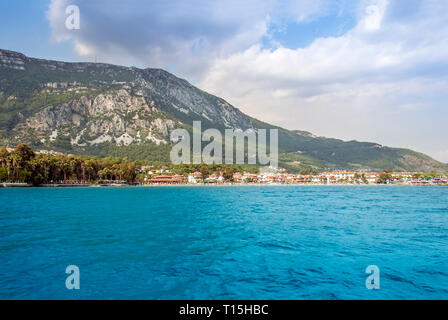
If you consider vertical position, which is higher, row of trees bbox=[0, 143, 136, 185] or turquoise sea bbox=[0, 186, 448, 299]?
row of trees bbox=[0, 143, 136, 185]

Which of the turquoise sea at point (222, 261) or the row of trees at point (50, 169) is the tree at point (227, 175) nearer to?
the row of trees at point (50, 169)

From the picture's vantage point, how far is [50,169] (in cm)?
11538

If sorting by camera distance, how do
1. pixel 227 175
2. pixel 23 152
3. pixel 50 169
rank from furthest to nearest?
pixel 227 175 → pixel 50 169 → pixel 23 152

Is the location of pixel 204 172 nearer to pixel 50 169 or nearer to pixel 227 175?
pixel 227 175

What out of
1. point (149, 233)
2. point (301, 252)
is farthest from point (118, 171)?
point (301, 252)

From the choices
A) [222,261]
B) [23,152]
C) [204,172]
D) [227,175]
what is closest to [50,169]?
[23,152]

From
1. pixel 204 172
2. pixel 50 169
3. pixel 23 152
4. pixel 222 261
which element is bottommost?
pixel 222 261

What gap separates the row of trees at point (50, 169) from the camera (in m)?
101

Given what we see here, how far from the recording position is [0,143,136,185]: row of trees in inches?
3967

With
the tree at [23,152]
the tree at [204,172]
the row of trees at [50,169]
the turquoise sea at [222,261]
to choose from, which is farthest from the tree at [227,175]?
the turquoise sea at [222,261]

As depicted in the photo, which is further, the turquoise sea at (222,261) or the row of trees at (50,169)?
the row of trees at (50,169)

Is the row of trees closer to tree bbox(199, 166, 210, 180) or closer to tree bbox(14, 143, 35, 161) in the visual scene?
tree bbox(14, 143, 35, 161)

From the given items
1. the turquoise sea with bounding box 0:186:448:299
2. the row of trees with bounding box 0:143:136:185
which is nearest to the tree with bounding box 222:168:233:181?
the row of trees with bounding box 0:143:136:185
